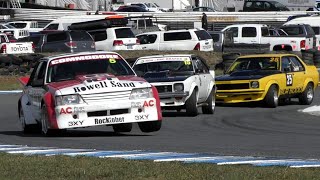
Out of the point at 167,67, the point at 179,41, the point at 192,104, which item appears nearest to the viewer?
the point at 192,104

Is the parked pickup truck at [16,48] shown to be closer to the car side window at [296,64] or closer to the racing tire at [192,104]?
the car side window at [296,64]

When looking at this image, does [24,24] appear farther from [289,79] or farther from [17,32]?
[289,79]

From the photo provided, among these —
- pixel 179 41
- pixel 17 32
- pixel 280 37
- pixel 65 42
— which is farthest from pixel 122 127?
pixel 17 32

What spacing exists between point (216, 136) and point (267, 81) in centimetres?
696

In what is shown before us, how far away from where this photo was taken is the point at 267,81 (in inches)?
855

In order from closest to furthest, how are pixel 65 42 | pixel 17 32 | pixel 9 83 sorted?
pixel 9 83, pixel 65 42, pixel 17 32

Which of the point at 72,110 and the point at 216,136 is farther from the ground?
→ the point at 72,110

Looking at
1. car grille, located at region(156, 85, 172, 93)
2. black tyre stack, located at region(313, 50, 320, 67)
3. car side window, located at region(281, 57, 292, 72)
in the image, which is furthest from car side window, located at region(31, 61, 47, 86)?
black tyre stack, located at region(313, 50, 320, 67)

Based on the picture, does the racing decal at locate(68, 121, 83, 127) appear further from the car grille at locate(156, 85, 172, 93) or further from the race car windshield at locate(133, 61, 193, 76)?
the race car windshield at locate(133, 61, 193, 76)

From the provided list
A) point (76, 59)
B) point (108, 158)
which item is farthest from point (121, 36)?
point (108, 158)

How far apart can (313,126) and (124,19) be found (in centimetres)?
2584

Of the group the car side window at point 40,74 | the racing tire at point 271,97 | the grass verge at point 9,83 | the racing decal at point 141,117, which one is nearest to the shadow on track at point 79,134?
the racing decal at point 141,117

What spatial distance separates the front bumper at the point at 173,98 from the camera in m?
19.1

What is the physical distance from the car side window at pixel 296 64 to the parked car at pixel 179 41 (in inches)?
650
